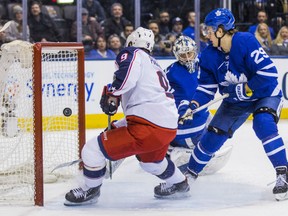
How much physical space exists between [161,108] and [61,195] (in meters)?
0.80

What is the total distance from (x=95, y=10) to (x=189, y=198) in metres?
3.93

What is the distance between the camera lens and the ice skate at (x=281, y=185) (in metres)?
4.07

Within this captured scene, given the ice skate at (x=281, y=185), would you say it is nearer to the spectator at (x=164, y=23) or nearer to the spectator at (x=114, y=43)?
the spectator at (x=114, y=43)

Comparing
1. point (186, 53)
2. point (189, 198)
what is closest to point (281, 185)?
point (189, 198)

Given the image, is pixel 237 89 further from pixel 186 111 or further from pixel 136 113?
pixel 136 113

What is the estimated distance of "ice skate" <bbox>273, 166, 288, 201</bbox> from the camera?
407 cm

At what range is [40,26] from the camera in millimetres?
7496

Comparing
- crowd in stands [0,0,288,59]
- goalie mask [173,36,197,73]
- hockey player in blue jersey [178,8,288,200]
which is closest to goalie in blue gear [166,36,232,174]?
goalie mask [173,36,197,73]

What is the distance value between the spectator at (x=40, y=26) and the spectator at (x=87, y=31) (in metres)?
0.15

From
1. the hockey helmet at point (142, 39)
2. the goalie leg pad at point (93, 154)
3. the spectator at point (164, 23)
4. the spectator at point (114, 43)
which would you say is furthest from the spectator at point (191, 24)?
the goalie leg pad at point (93, 154)

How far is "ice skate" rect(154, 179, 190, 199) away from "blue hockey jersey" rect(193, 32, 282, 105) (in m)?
0.53

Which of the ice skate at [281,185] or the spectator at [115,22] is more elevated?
the spectator at [115,22]

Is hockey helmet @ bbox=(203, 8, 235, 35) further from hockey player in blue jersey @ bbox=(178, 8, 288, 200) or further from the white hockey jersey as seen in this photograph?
the white hockey jersey

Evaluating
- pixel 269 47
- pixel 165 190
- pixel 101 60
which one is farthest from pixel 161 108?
pixel 269 47
